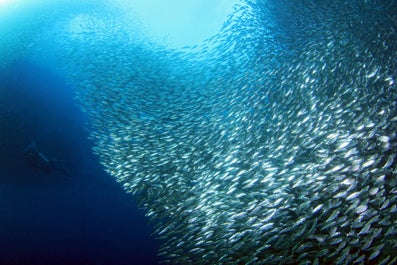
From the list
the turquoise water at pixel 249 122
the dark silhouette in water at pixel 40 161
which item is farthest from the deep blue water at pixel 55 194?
the turquoise water at pixel 249 122

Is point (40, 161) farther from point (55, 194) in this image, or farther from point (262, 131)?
point (262, 131)

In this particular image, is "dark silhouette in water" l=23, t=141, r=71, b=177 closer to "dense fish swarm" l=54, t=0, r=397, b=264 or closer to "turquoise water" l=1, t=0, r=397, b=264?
"turquoise water" l=1, t=0, r=397, b=264

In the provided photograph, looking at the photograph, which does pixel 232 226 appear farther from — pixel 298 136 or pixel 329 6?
pixel 329 6

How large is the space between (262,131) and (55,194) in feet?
26.7

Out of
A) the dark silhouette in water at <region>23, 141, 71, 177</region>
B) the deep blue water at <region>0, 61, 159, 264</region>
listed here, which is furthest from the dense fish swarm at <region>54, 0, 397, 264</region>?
the dark silhouette in water at <region>23, 141, 71, 177</region>

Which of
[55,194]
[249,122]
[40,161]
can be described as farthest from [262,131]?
[40,161]

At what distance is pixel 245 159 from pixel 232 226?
85.1 inches

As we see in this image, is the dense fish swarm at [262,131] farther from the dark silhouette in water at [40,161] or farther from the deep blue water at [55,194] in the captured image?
the dark silhouette in water at [40,161]

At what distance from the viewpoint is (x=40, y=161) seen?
1216 cm

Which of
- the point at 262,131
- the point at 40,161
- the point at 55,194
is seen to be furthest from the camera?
the point at 40,161

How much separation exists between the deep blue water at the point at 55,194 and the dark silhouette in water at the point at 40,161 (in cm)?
17

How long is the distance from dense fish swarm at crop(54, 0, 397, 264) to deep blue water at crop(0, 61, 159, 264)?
1.01m

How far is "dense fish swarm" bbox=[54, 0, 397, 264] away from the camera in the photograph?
510cm

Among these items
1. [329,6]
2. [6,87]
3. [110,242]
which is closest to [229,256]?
[110,242]
